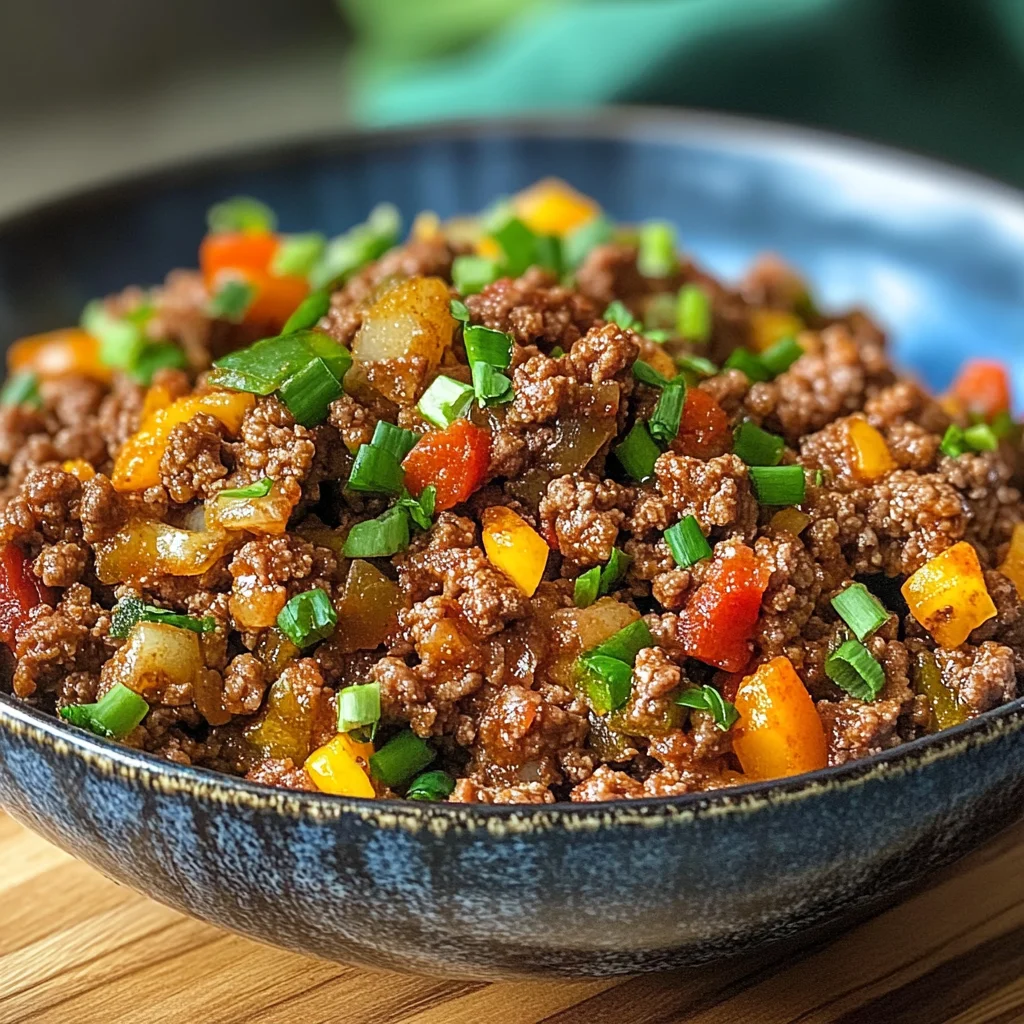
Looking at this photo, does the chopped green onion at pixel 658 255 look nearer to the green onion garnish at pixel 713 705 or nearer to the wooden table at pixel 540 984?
the green onion garnish at pixel 713 705

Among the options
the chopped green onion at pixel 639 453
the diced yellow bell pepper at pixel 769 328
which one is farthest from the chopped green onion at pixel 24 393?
the diced yellow bell pepper at pixel 769 328

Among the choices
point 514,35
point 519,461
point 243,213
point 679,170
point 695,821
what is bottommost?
point 695,821

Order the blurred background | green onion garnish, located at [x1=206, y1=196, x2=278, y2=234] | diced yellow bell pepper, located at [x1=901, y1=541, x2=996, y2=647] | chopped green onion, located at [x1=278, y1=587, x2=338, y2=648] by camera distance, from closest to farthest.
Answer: chopped green onion, located at [x1=278, y1=587, x2=338, y2=648] < diced yellow bell pepper, located at [x1=901, y1=541, x2=996, y2=647] < green onion garnish, located at [x1=206, y1=196, x2=278, y2=234] < the blurred background

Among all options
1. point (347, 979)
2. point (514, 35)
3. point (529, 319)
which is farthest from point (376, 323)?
point (514, 35)

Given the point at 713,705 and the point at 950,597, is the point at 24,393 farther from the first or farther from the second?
the point at 950,597

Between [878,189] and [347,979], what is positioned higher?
[878,189]

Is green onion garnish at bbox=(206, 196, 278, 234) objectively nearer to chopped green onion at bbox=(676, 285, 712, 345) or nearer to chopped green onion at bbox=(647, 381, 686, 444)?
chopped green onion at bbox=(676, 285, 712, 345)

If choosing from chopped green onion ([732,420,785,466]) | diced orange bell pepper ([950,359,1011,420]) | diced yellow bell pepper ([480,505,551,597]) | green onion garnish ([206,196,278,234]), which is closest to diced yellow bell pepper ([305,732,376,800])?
diced yellow bell pepper ([480,505,551,597])

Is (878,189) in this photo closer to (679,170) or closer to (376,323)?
(679,170)
